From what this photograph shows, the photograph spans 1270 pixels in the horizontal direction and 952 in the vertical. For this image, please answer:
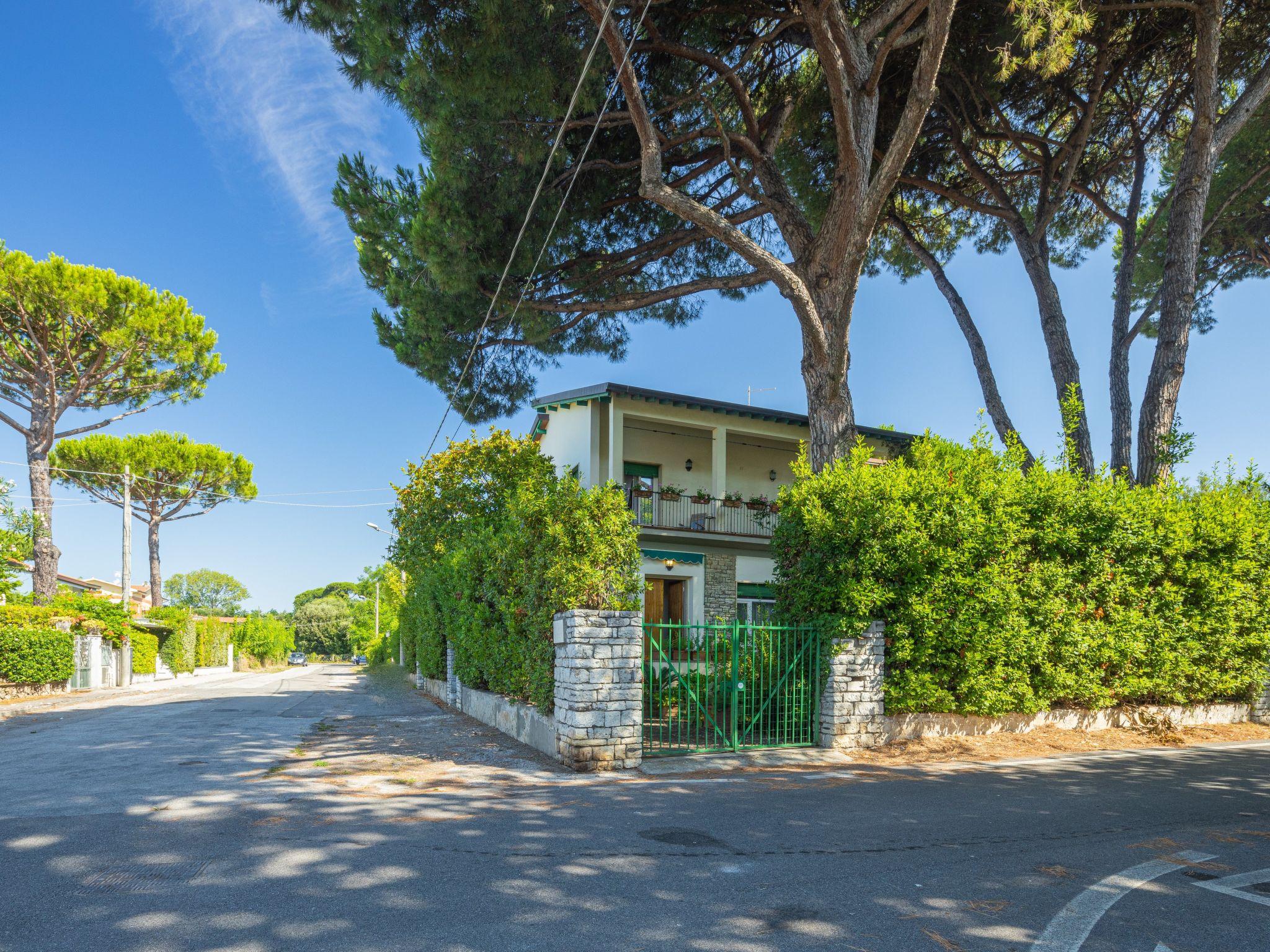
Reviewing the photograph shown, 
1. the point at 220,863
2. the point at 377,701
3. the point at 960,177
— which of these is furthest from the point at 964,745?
the point at 377,701

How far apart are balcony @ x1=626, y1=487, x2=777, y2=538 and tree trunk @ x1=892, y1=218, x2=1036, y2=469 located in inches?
256

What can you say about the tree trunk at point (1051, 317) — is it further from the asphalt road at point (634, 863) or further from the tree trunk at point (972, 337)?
the asphalt road at point (634, 863)

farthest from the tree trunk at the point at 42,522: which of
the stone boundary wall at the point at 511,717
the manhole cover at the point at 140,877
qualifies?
the manhole cover at the point at 140,877

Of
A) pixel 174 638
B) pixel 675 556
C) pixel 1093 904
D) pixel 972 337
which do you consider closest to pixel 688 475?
pixel 675 556

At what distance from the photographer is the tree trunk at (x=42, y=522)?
2430cm

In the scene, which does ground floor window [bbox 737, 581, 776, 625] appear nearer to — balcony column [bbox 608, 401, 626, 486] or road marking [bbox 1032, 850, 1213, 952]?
balcony column [bbox 608, 401, 626, 486]

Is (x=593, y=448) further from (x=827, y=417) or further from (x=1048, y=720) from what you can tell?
(x=1048, y=720)

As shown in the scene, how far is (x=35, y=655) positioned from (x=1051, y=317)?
942 inches

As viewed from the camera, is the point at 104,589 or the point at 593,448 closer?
the point at 593,448

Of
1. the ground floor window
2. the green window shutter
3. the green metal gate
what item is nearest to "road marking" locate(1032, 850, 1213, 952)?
the green metal gate

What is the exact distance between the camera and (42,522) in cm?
2408

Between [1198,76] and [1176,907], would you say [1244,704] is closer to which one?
[1198,76]

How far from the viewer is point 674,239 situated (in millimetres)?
14672

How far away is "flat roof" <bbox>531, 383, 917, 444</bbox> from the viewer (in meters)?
20.4
